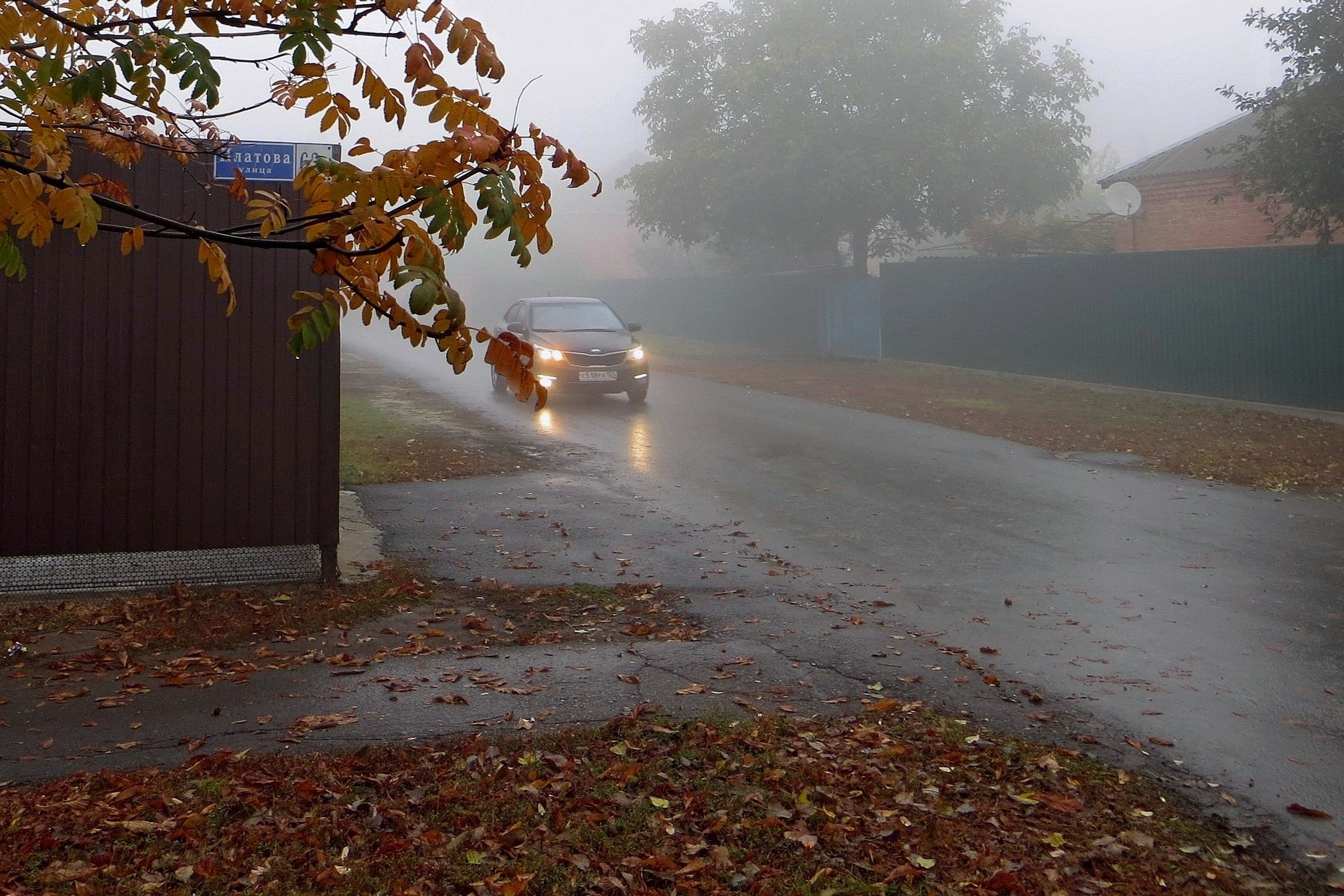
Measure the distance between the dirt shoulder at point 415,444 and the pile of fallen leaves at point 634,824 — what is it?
725cm

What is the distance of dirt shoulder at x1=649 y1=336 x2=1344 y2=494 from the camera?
13098 millimetres

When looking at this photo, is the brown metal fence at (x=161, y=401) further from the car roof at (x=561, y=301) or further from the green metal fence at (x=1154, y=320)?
the green metal fence at (x=1154, y=320)

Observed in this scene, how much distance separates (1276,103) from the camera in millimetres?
17719

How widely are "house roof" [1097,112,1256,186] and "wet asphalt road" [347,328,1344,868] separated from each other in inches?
671

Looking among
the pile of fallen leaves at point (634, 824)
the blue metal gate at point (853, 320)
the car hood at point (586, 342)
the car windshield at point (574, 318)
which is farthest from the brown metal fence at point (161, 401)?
the blue metal gate at point (853, 320)

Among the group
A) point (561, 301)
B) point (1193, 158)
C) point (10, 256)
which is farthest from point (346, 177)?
point (1193, 158)

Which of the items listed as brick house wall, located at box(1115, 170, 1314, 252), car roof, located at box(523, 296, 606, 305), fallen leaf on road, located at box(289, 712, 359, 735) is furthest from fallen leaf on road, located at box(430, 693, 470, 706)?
brick house wall, located at box(1115, 170, 1314, 252)

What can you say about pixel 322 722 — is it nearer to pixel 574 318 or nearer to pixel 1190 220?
pixel 574 318

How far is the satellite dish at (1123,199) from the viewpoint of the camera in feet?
94.1

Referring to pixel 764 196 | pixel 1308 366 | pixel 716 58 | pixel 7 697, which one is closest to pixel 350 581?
pixel 7 697

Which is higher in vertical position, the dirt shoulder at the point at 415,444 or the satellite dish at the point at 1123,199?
the satellite dish at the point at 1123,199

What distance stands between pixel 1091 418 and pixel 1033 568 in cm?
969

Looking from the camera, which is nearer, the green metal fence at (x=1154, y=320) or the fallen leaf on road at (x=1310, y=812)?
the fallen leaf on road at (x=1310, y=812)

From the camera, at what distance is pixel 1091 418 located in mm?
17359
